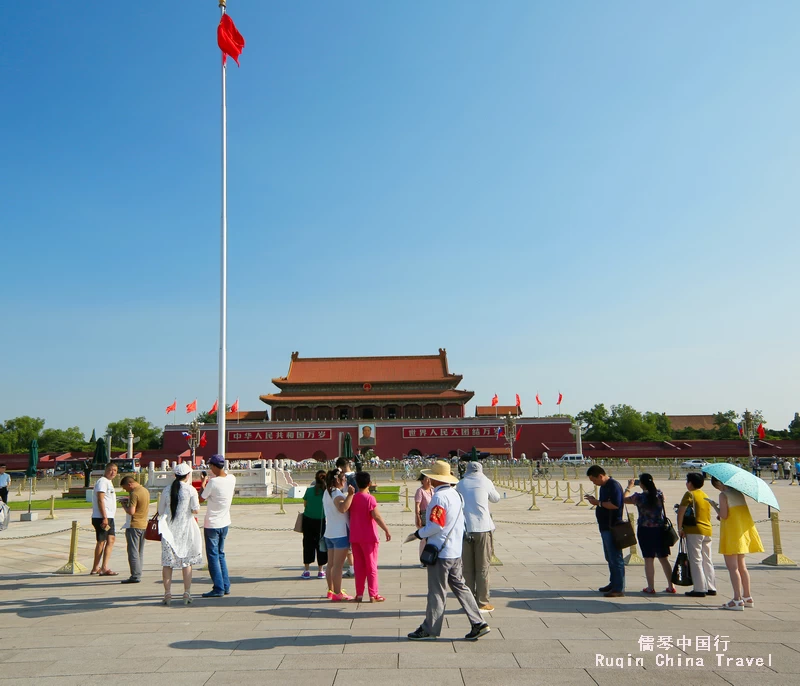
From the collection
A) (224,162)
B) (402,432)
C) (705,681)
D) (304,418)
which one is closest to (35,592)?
(705,681)

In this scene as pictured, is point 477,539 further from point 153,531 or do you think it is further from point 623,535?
point 153,531

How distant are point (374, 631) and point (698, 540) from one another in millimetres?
3564

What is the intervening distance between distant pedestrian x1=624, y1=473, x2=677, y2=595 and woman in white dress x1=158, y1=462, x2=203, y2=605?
460 cm

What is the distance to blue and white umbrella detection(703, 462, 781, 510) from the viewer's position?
5852mm

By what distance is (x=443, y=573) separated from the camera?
4.91 meters

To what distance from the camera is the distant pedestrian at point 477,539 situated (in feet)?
18.6

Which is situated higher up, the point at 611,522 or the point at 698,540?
the point at 611,522

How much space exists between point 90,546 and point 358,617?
7576mm

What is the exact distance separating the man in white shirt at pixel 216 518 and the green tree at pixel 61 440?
67.8 m

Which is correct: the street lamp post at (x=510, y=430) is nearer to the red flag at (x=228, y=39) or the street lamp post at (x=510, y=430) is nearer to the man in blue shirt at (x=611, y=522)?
the red flag at (x=228, y=39)

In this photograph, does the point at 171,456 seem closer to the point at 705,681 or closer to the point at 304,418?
the point at 304,418

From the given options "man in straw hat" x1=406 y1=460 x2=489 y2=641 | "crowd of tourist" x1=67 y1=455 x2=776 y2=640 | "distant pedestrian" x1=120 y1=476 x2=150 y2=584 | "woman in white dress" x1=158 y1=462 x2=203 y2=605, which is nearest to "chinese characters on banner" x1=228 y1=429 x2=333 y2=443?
"distant pedestrian" x1=120 y1=476 x2=150 y2=584

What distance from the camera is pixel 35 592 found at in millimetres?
7176

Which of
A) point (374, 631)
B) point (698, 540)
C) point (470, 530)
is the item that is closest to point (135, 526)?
point (374, 631)
